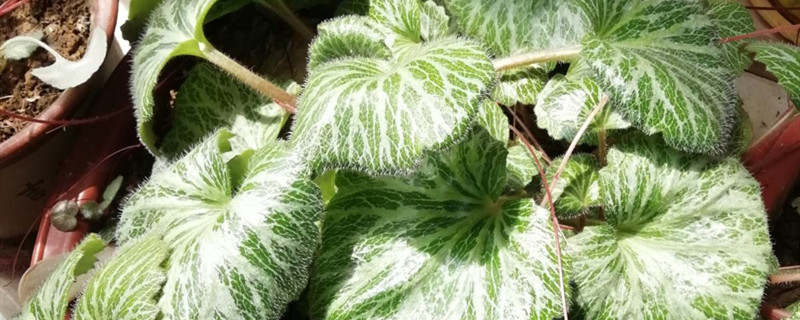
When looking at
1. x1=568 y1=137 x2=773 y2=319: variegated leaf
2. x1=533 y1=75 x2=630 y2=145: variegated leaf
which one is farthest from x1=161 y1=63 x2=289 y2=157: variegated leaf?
x1=568 y1=137 x2=773 y2=319: variegated leaf

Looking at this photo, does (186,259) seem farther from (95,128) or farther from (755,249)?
(755,249)

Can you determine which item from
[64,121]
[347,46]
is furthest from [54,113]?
[347,46]

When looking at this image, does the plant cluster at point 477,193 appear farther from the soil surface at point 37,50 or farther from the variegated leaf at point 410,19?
the soil surface at point 37,50

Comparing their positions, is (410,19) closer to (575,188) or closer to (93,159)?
(575,188)

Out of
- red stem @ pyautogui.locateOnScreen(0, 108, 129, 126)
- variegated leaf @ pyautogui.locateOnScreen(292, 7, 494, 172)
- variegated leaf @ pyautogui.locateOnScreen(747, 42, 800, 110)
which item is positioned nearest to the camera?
variegated leaf @ pyautogui.locateOnScreen(292, 7, 494, 172)

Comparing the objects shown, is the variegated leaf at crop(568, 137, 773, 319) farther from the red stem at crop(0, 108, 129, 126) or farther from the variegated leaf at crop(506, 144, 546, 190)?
the red stem at crop(0, 108, 129, 126)

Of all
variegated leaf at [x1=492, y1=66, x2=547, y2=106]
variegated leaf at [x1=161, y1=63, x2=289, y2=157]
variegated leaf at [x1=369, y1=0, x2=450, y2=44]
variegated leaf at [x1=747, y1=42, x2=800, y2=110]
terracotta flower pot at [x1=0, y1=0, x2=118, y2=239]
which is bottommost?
terracotta flower pot at [x1=0, y1=0, x2=118, y2=239]

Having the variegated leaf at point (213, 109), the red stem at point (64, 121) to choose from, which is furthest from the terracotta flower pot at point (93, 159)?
the variegated leaf at point (213, 109)
